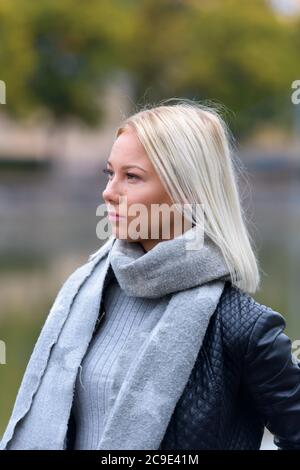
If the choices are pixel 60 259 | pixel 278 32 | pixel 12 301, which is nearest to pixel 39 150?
pixel 278 32

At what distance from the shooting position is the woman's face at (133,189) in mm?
1817

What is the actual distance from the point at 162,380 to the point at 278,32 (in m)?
41.7

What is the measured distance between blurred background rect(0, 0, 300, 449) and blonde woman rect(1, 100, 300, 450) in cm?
2287

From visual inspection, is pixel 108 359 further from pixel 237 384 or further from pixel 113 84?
pixel 113 84

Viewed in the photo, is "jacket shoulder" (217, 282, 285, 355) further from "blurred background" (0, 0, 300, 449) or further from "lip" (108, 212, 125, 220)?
"blurred background" (0, 0, 300, 449)

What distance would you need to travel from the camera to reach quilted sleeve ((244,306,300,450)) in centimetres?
171

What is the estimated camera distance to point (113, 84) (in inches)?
1607

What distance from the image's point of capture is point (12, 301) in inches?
471

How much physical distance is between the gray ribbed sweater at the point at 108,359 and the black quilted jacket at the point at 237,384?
4.5 inches

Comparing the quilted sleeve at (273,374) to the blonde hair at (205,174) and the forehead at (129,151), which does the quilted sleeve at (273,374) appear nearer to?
the blonde hair at (205,174)

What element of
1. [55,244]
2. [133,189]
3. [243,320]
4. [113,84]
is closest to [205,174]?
[133,189]
